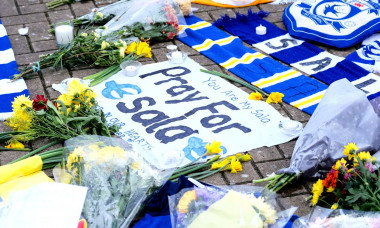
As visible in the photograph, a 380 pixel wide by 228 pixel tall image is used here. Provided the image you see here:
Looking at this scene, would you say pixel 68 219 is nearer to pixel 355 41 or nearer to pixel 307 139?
pixel 307 139

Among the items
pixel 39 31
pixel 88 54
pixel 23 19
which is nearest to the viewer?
pixel 88 54

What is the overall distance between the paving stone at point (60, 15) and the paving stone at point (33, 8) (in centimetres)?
10

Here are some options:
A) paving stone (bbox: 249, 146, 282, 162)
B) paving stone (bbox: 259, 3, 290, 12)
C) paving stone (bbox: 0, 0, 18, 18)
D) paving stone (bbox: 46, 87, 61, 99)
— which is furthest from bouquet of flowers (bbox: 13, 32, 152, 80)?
paving stone (bbox: 259, 3, 290, 12)

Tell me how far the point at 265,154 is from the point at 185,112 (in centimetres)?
70

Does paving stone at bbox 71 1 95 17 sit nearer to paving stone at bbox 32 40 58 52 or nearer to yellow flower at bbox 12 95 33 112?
paving stone at bbox 32 40 58 52

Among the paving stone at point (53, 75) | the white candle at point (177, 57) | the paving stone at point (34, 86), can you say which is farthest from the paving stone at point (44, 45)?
the white candle at point (177, 57)

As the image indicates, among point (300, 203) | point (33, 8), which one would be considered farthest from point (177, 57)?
point (300, 203)

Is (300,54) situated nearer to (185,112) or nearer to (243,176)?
(185,112)

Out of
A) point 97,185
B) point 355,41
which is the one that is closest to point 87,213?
point 97,185

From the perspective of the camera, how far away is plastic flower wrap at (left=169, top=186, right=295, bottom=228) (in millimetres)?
2588

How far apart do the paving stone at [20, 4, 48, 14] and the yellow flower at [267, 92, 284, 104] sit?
7.92ft

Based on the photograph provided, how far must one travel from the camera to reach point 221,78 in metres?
4.44

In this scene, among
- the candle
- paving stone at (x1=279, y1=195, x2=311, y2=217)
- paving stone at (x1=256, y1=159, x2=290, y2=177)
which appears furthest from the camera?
the candle

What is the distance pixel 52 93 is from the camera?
4.20 m
